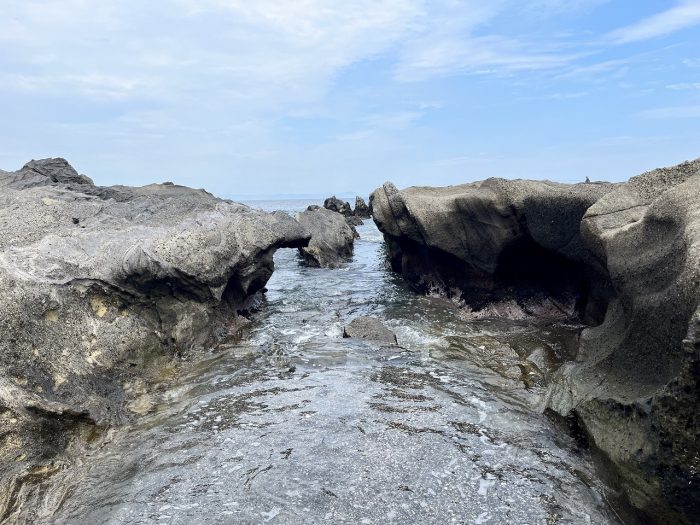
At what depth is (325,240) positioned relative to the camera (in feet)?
86.0

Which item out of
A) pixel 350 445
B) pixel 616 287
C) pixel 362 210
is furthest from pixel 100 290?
pixel 362 210

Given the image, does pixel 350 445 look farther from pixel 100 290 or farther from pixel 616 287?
pixel 100 290

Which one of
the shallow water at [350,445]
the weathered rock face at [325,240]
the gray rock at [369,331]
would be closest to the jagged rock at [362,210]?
the weathered rock face at [325,240]

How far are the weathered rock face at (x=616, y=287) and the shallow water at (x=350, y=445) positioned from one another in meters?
0.71

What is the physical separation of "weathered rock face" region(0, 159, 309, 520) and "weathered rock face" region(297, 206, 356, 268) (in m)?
10.1

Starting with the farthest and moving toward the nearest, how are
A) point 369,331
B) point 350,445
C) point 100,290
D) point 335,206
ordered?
point 335,206, point 369,331, point 100,290, point 350,445

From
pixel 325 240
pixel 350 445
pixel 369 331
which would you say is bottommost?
pixel 350 445

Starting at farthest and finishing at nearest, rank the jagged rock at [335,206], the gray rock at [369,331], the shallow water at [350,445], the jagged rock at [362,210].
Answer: the jagged rock at [362,210], the jagged rock at [335,206], the gray rock at [369,331], the shallow water at [350,445]

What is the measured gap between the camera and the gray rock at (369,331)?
454 inches

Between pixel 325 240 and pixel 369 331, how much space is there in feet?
Answer: 48.7

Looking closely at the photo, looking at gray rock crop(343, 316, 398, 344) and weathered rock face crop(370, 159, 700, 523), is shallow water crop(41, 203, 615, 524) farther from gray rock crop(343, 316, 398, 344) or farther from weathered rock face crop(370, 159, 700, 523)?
weathered rock face crop(370, 159, 700, 523)

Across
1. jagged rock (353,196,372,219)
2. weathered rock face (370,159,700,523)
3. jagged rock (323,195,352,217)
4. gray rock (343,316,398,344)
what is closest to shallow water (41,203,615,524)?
gray rock (343,316,398,344)

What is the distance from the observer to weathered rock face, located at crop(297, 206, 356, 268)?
2465cm

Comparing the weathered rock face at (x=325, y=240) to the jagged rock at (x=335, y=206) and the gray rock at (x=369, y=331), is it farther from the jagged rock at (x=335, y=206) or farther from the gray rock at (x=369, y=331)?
the jagged rock at (x=335, y=206)
